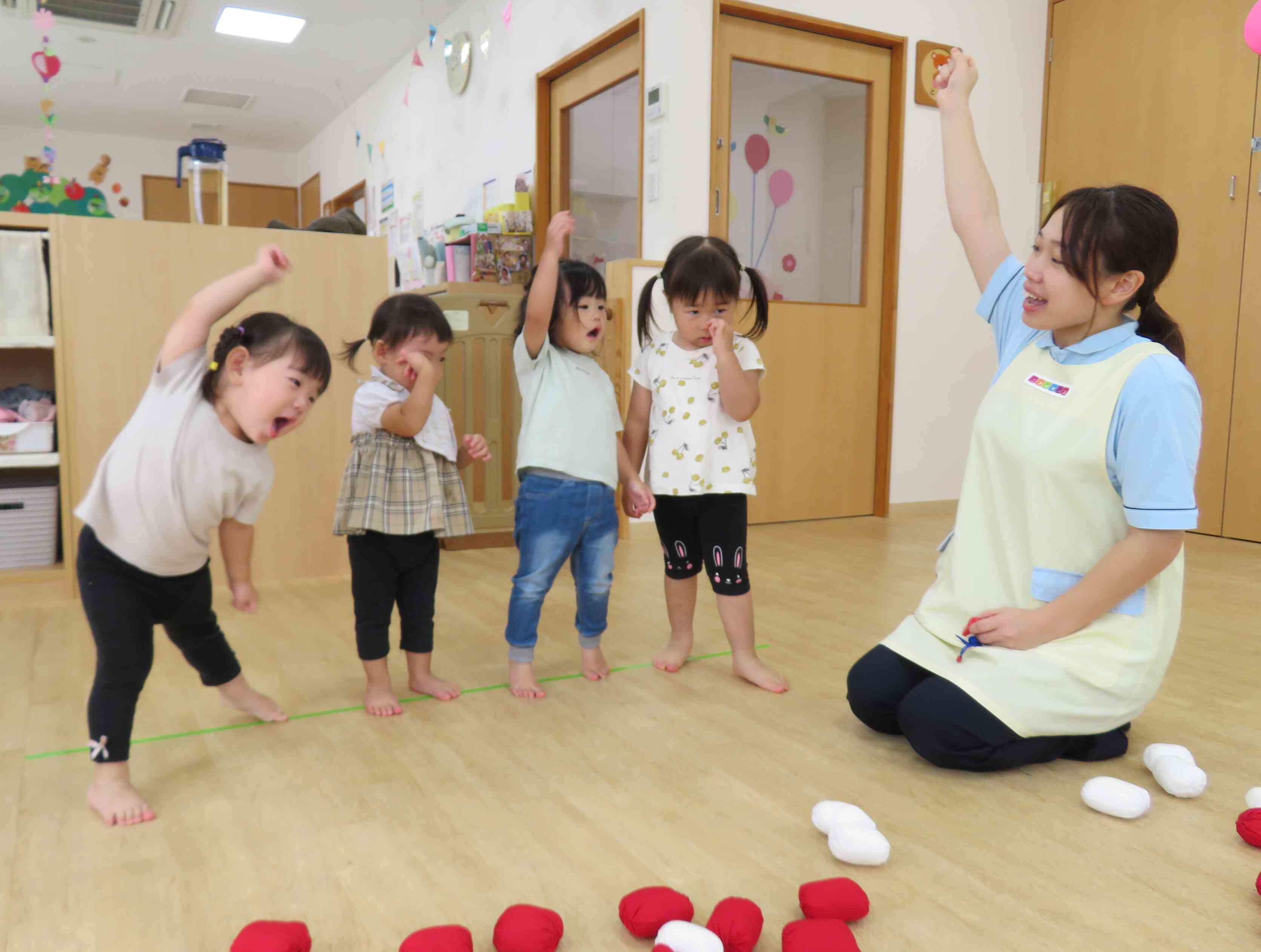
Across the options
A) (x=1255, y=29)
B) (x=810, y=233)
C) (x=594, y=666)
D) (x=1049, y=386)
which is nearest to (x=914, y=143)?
(x=810, y=233)

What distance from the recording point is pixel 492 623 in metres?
2.15

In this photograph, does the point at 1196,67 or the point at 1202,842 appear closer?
the point at 1202,842

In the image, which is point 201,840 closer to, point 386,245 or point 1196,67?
point 386,245

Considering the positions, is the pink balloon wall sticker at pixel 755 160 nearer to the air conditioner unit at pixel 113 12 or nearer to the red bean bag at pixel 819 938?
the red bean bag at pixel 819 938

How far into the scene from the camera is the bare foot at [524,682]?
5.48 ft

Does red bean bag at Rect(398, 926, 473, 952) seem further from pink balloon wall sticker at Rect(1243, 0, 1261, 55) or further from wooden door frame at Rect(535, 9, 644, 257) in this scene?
wooden door frame at Rect(535, 9, 644, 257)

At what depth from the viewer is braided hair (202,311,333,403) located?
1258 mm

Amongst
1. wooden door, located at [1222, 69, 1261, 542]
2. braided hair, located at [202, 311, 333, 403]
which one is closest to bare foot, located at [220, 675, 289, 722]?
braided hair, located at [202, 311, 333, 403]

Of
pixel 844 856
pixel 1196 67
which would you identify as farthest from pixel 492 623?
pixel 1196 67

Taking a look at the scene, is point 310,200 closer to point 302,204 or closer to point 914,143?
point 302,204

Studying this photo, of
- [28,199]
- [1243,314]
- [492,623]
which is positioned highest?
[28,199]

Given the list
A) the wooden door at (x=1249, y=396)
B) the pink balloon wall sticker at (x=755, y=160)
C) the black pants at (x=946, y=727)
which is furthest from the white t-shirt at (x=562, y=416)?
the wooden door at (x=1249, y=396)

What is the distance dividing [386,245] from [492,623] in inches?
42.3

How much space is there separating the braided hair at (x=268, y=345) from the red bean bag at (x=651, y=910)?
75cm
